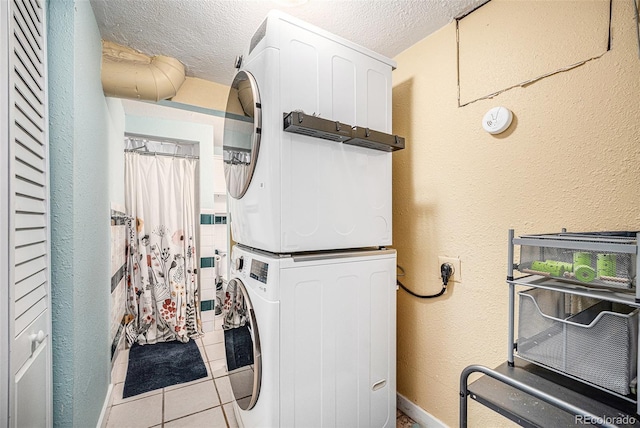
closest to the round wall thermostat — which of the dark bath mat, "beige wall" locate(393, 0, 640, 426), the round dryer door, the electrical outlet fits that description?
"beige wall" locate(393, 0, 640, 426)

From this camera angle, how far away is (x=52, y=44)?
116 centimetres

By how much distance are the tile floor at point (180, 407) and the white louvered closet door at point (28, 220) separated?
2.71 ft

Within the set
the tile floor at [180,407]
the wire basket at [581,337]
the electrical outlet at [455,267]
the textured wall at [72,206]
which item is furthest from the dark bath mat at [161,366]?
the wire basket at [581,337]

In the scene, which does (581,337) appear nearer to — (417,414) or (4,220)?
(417,414)

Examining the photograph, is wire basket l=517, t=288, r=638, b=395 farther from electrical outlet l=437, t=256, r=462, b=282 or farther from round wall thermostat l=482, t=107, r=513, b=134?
round wall thermostat l=482, t=107, r=513, b=134

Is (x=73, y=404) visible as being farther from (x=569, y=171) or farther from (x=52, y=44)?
(x=569, y=171)

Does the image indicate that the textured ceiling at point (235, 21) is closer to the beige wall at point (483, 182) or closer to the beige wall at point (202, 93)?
the beige wall at point (483, 182)

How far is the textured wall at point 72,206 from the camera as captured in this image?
1.15 m

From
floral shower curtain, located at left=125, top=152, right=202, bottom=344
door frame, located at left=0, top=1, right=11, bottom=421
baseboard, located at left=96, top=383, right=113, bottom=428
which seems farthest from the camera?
floral shower curtain, located at left=125, top=152, right=202, bottom=344

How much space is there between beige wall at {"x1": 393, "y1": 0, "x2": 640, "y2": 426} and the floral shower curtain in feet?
7.33

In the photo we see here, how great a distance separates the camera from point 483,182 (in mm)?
1450

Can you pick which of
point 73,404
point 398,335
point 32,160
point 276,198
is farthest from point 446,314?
point 32,160

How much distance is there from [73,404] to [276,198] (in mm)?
1149

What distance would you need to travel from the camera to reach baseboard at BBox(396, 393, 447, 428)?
1.64 metres
